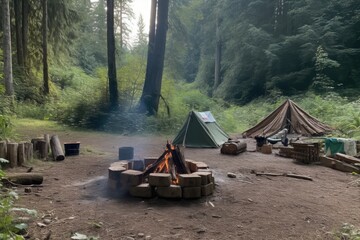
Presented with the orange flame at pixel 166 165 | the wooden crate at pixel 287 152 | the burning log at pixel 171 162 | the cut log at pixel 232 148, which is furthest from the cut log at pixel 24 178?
the wooden crate at pixel 287 152

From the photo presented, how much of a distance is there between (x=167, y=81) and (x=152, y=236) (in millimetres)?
11271

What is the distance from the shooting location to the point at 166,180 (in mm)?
4016

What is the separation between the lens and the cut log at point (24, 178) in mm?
4430

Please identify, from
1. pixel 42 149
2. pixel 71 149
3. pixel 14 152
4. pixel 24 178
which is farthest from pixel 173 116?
pixel 24 178

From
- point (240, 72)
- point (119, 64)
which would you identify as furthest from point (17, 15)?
point (240, 72)

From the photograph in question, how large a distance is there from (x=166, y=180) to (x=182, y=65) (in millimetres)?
15655

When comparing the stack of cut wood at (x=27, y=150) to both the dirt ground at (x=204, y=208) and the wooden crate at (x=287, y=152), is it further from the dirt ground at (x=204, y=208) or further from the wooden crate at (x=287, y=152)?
the wooden crate at (x=287, y=152)

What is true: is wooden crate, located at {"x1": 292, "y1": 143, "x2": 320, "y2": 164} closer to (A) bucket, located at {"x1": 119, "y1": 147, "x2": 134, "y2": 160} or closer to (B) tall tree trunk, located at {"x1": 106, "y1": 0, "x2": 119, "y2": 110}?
(A) bucket, located at {"x1": 119, "y1": 147, "x2": 134, "y2": 160}

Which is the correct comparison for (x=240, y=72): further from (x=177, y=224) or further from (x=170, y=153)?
(x=177, y=224)

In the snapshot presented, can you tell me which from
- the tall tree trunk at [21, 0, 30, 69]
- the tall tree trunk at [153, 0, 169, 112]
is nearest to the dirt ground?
the tall tree trunk at [153, 0, 169, 112]

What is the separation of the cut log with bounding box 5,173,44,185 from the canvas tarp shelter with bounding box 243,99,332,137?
7867mm

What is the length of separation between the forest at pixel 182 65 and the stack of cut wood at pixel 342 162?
280cm

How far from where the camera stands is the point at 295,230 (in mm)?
3188

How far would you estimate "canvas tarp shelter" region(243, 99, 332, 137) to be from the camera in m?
10.6
